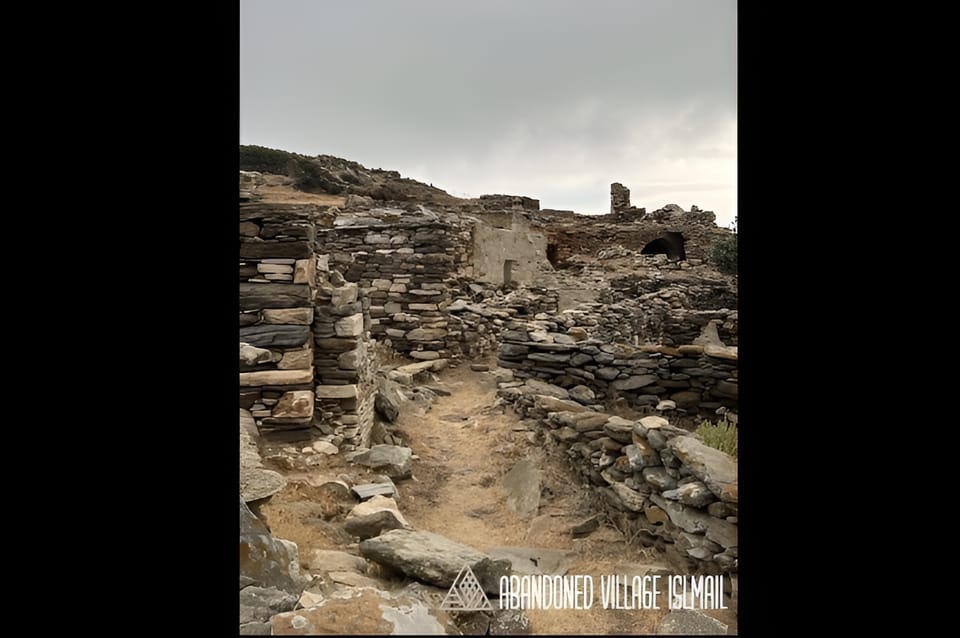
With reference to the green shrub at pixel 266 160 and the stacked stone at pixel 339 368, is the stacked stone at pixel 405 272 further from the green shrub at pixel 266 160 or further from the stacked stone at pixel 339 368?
the green shrub at pixel 266 160

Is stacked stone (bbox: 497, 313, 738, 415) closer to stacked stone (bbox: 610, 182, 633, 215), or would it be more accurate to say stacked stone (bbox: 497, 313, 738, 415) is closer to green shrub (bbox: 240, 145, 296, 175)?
stacked stone (bbox: 610, 182, 633, 215)

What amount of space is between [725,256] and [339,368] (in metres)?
16.7

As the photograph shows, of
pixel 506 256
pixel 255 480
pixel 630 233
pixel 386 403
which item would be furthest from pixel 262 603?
pixel 630 233

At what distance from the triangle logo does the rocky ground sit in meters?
0.04

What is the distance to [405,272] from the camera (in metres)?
10.2

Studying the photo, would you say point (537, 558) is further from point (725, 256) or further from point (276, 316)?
point (725, 256)

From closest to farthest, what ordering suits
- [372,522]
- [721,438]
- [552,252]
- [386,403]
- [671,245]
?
[372,522]
[721,438]
[386,403]
[552,252]
[671,245]

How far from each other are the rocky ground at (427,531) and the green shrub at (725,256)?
14.1m

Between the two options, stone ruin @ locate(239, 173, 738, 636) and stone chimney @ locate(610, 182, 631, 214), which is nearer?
stone ruin @ locate(239, 173, 738, 636)

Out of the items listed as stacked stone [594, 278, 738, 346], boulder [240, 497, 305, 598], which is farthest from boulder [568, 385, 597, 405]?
boulder [240, 497, 305, 598]

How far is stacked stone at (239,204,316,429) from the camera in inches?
179

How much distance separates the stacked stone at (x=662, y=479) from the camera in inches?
123
